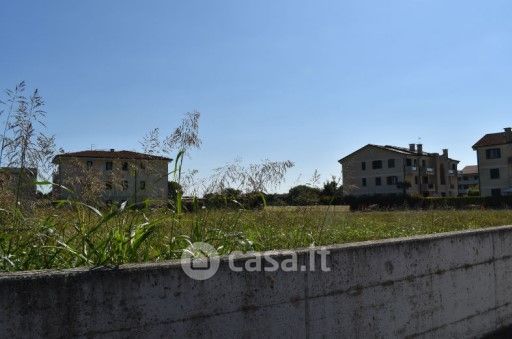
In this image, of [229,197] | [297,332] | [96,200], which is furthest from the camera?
[229,197]

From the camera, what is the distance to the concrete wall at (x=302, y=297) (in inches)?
92.4

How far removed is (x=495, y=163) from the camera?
218ft

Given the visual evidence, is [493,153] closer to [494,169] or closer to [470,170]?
[494,169]

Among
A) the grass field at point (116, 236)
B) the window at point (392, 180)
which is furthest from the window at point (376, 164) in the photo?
the grass field at point (116, 236)

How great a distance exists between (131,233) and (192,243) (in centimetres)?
54

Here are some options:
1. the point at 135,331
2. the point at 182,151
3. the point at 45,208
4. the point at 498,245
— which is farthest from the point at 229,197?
the point at 498,245

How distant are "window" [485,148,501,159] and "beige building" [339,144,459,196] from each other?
1186 cm

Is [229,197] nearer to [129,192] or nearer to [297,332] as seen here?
[129,192]

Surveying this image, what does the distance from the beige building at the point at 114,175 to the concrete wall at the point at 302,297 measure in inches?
54.6

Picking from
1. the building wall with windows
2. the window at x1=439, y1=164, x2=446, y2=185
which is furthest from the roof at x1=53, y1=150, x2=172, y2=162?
the window at x1=439, y1=164, x2=446, y2=185

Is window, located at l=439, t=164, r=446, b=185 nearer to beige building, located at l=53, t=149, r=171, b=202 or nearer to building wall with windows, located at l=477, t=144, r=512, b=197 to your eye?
building wall with windows, located at l=477, t=144, r=512, b=197

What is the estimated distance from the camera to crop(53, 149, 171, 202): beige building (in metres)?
3.89

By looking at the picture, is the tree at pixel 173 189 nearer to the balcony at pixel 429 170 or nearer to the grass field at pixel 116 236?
the grass field at pixel 116 236

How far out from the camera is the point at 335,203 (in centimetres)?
582
